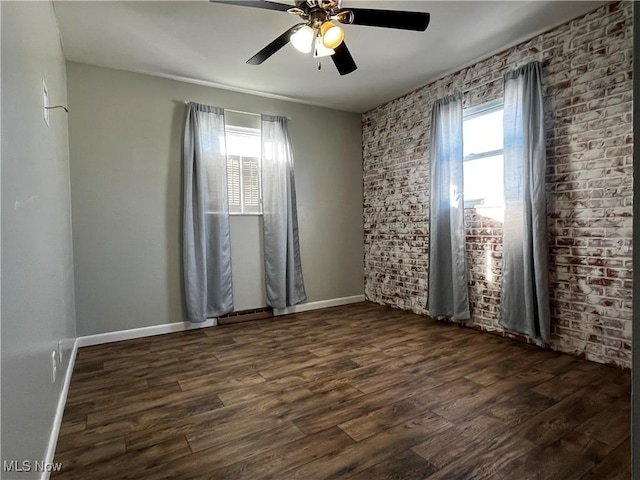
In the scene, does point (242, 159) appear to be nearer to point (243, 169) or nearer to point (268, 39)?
point (243, 169)

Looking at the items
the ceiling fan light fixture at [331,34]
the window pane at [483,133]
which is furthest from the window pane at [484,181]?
the ceiling fan light fixture at [331,34]

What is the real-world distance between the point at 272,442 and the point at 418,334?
199 centimetres

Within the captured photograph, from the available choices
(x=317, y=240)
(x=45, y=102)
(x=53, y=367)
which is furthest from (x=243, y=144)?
(x=53, y=367)

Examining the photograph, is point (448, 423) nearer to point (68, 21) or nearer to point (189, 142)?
point (189, 142)

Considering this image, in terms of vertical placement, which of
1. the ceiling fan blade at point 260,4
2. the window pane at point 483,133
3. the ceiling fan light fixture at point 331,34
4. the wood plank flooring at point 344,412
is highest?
the ceiling fan blade at point 260,4

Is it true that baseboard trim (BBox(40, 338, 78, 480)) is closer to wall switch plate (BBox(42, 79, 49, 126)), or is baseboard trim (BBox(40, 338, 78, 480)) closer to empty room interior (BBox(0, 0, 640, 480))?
empty room interior (BBox(0, 0, 640, 480))

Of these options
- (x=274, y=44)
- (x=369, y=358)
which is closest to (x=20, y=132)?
(x=274, y=44)

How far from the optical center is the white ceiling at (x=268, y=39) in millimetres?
2342

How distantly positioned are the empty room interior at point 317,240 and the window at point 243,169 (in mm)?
28

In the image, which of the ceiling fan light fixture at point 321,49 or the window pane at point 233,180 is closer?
the ceiling fan light fixture at point 321,49

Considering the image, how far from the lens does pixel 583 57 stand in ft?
8.09

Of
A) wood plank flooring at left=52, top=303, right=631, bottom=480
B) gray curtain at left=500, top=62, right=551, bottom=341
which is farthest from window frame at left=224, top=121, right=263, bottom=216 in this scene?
gray curtain at left=500, top=62, right=551, bottom=341

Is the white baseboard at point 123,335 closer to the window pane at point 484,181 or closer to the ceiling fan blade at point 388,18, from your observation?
the window pane at point 484,181

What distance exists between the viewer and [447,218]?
3.43 meters
